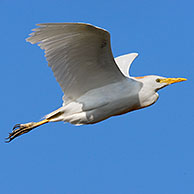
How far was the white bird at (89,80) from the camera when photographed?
7.83m

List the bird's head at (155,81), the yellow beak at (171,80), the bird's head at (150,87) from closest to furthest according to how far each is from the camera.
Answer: the bird's head at (150,87) → the bird's head at (155,81) → the yellow beak at (171,80)

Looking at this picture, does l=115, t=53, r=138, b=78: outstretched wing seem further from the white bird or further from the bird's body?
the bird's body

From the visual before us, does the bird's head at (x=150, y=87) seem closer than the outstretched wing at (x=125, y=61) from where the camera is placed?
Yes

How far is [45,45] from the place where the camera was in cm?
796

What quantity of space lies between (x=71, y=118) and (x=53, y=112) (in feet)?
1.50

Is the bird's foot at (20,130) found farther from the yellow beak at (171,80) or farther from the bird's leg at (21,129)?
the yellow beak at (171,80)

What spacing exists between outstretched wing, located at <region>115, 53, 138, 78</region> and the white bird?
3.92ft

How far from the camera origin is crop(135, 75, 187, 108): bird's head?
8.84 metres

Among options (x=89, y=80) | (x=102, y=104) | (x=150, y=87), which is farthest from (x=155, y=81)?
(x=89, y=80)

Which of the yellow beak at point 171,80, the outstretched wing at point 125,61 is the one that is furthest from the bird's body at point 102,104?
the outstretched wing at point 125,61

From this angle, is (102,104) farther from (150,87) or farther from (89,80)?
(150,87)

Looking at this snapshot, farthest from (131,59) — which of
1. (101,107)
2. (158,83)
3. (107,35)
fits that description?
(107,35)

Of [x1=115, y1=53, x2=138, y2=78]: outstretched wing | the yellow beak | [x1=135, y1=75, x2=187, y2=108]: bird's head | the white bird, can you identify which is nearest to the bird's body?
the white bird

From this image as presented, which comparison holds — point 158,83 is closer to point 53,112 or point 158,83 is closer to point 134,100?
point 134,100
